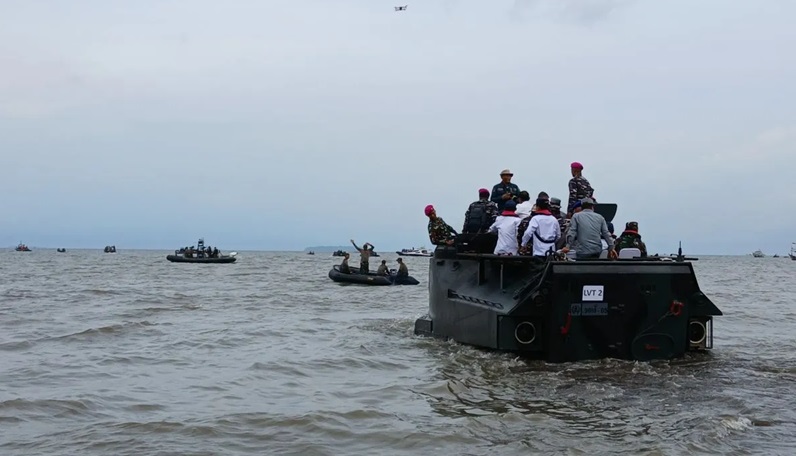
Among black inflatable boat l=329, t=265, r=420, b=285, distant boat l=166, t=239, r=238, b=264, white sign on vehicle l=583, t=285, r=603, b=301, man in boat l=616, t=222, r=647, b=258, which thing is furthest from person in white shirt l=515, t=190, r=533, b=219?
distant boat l=166, t=239, r=238, b=264

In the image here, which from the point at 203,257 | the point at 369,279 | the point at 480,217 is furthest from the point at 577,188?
the point at 203,257

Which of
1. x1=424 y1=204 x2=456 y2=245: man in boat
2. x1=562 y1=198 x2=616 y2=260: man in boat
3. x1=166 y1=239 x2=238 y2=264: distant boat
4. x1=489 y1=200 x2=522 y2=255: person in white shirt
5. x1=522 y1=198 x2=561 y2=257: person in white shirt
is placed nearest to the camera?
x1=562 y1=198 x2=616 y2=260: man in boat

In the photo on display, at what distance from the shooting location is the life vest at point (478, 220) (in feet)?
43.4

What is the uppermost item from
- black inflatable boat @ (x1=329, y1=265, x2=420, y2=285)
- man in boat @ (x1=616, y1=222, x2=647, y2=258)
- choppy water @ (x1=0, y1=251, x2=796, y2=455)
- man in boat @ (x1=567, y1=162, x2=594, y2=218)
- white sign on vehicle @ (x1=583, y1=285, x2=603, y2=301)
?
man in boat @ (x1=567, y1=162, x2=594, y2=218)

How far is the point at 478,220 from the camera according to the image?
13.3 meters

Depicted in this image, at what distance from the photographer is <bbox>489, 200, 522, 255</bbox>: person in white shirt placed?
1205 cm

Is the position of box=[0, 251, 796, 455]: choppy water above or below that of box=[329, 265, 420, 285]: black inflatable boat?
below

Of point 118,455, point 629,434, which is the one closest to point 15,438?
point 118,455

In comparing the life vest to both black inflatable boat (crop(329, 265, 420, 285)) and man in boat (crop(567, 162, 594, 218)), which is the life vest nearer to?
man in boat (crop(567, 162, 594, 218))

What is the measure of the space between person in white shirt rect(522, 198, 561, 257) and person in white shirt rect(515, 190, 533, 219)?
1.18 meters

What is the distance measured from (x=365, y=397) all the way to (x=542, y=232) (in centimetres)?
336

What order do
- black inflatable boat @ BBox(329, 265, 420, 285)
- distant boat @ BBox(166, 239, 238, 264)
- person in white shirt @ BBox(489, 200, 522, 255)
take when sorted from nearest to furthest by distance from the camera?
person in white shirt @ BBox(489, 200, 522, 255)
black inflatable boat @ BBox(329, 265, 420, 285)
distant boat @ BBox(166, 239, 238, 264)

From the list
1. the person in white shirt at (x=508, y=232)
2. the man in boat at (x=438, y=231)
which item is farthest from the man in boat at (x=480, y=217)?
the person in white shirt at (x=508, y=232)

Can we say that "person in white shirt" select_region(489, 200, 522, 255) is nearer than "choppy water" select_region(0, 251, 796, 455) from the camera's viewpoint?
No
